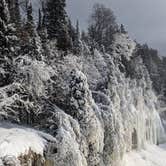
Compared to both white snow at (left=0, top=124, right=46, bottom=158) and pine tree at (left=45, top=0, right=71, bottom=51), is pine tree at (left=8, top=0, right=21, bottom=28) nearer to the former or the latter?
pine tree at (left=45, top=0, right=71, bottom=51)

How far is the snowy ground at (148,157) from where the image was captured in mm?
36812

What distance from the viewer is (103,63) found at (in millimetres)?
35031

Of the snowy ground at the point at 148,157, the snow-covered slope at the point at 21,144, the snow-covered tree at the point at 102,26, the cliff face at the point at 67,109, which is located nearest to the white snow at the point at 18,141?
the snow-covered slope at the point at 21,144

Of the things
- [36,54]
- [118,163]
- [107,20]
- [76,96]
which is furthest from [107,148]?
[107,20]

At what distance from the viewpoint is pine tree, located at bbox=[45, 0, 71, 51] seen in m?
30.2

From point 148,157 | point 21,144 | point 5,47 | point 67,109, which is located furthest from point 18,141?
point 148,157

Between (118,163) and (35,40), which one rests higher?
(35,40)

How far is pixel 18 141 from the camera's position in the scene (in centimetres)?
1549

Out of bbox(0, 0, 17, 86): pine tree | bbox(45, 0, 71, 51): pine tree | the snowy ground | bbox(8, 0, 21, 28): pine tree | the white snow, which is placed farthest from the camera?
the snowy ground

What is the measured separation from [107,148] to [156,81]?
4891cm

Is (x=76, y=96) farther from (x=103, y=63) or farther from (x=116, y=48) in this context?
(x=116, y=48)

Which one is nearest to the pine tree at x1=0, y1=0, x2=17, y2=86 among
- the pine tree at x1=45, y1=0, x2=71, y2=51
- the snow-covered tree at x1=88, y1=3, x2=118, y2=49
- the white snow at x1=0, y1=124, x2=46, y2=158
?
the white snow at x1=0, y1=124, x2=46, y2=158

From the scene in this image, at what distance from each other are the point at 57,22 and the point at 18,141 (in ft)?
Answer: 55.5

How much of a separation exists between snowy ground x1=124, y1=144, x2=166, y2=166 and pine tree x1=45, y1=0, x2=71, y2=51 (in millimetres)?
10438
